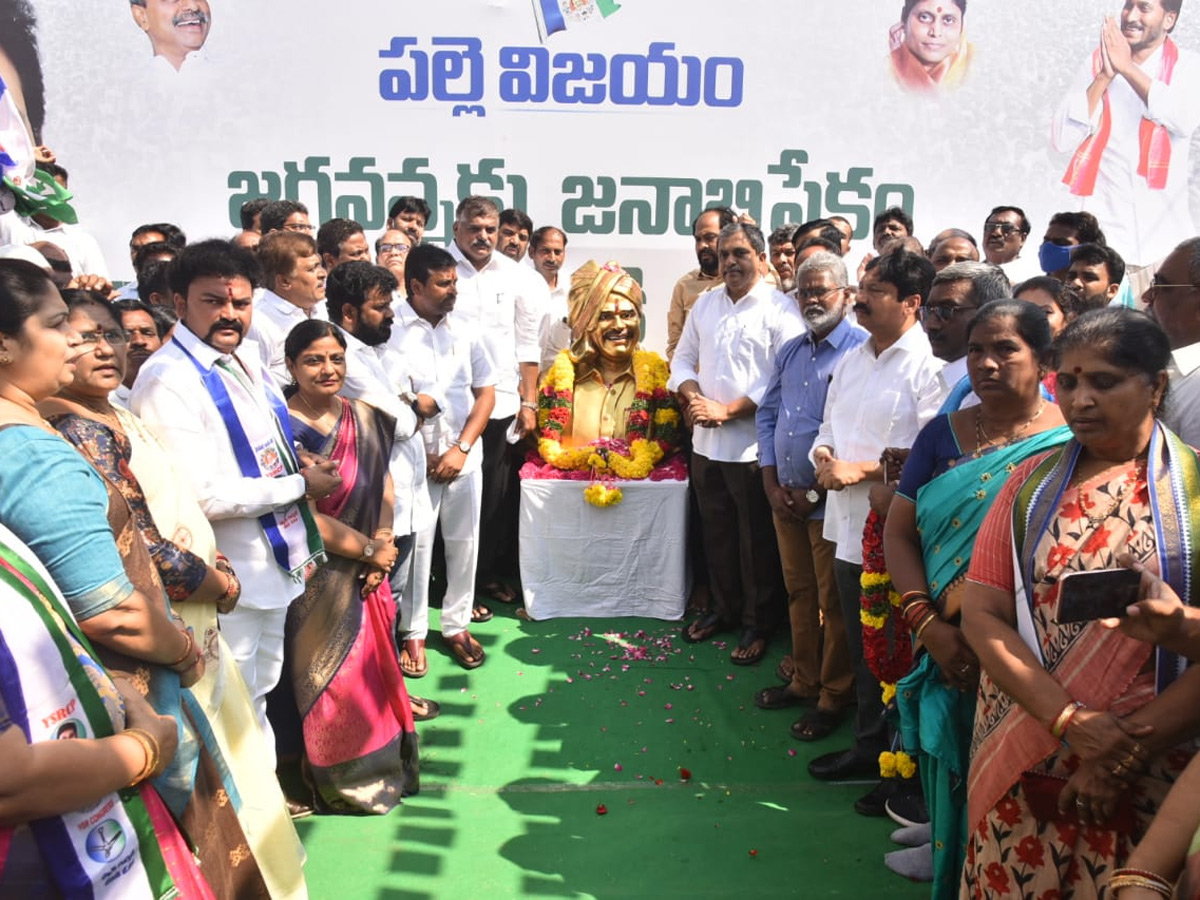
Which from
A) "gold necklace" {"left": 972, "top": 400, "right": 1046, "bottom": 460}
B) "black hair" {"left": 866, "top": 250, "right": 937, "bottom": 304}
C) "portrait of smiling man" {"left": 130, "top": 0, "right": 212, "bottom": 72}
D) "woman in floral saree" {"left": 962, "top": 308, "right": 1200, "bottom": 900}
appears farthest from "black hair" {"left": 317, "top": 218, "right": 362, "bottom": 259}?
"woman in floral saree" {"left": 962, "top": 308, "right": 1200, "bottom": 900}

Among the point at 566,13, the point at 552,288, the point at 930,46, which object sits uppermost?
the point at 566,13

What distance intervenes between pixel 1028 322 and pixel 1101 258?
196 cm

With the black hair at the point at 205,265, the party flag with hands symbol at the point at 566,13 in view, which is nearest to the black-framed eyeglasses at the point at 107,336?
the black hair at the point at 205,265

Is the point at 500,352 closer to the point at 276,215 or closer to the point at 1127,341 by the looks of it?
the point at 276,215

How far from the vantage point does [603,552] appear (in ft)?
18.1

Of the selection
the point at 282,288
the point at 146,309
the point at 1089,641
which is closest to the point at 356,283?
the point at 282,288

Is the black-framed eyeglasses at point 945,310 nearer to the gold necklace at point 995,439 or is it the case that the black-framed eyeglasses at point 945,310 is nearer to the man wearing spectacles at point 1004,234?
the gold necklace at point 995,439

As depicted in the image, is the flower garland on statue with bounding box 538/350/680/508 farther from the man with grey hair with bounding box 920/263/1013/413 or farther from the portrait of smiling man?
the portrait of smiling man

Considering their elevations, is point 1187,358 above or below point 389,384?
above

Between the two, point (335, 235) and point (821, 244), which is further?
point (335, 235)

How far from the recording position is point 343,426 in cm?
368

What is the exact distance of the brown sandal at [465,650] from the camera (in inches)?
192

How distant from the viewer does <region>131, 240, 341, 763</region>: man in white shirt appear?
2902 millimetres

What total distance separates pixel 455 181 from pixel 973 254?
15.0ft
